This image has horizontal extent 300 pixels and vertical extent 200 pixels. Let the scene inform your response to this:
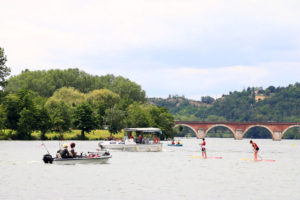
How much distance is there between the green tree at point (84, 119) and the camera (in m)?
127

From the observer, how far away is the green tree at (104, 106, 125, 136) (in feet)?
452

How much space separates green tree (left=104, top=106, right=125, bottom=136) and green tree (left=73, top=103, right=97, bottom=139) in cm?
996

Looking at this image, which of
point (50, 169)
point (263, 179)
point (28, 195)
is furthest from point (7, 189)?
point (263, 179)

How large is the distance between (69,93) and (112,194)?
126 metres

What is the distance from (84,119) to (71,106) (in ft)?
53.9

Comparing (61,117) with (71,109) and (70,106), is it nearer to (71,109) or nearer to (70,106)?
(71,109)

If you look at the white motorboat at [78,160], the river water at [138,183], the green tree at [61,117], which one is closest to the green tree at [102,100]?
the green tree at [61,117]

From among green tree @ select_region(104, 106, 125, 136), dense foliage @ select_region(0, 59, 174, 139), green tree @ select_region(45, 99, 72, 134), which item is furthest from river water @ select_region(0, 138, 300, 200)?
green tree @ select_region(104, 106, 125, 136)

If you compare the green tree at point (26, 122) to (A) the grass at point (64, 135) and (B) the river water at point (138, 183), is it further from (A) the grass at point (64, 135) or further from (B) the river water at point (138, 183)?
(B) the river water at point (138, 183)

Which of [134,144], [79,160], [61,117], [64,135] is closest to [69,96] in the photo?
[61,117]

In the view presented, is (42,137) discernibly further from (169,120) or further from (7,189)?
(7,189)

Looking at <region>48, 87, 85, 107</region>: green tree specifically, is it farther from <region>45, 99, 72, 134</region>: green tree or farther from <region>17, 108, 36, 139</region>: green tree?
<region>17, 108, 36, 139</region>: green tree

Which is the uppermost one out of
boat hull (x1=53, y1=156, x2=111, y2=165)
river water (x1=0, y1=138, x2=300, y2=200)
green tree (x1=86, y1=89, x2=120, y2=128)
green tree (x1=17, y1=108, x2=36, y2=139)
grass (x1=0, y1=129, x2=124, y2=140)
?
green tree (x1=86, y1=89, x2=120, y2=128)

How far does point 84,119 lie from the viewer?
126m
